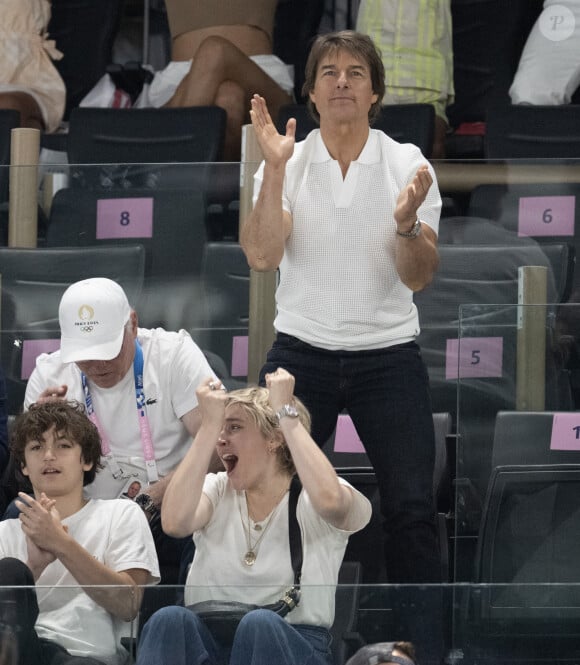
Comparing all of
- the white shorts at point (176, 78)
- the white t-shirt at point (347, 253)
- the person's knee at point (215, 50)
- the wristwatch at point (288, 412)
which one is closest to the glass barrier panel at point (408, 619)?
the wristwatch at point (288, 412)

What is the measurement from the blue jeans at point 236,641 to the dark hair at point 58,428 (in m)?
0.69

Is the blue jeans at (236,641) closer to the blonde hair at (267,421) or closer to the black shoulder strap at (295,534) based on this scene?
the black shoulder strap at (295,534)

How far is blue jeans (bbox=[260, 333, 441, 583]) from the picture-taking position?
329 cm

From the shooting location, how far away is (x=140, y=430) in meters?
3.64

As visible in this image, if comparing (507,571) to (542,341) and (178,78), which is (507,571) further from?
(178,78)

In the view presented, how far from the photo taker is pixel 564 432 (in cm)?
363

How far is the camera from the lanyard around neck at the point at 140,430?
360 cm

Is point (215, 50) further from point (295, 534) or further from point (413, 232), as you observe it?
point (295, 534)

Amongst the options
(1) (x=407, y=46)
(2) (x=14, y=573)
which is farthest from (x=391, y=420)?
(1) (x=407, y=46)

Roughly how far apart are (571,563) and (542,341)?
572 millimetres

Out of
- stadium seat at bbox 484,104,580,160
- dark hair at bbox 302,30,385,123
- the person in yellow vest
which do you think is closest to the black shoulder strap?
dark hair at bbox 302,30,385,123

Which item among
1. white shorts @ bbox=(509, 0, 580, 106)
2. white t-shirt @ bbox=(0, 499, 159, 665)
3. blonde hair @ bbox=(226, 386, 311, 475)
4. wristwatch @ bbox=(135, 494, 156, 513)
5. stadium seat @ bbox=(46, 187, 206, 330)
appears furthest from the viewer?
white shorts @ bbox=(509, 0, 580, 106)

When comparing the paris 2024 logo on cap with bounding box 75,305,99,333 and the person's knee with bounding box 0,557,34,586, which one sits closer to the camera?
the person's knee with bounding box 0,557,34,586

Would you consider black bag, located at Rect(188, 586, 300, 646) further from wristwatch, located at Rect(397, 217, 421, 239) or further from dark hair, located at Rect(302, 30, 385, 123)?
dark hair, located at Rect(302, 30, 385, 123)
